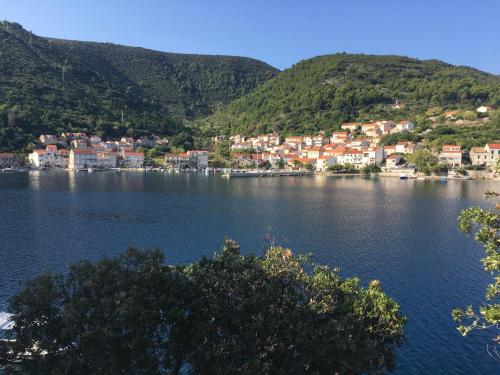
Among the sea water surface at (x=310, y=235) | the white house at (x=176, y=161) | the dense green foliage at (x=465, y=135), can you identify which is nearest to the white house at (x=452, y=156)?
the dense green foliage at (x=465, y=135)

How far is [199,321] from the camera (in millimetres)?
10930

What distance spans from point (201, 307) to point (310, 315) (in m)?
2.95

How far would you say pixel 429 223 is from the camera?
38.6m

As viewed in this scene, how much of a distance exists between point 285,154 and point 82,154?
54.3 metres

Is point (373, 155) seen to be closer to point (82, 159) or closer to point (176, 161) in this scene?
point (176, 161)

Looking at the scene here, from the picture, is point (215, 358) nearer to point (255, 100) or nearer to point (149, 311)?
point (149, 311)

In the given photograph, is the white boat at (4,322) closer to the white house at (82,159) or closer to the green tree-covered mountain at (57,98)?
the white house at (82,159)

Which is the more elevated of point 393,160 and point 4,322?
point 393,160

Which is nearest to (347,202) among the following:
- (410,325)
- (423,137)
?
(410,325)

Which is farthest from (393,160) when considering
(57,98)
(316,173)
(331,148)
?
(57,98)

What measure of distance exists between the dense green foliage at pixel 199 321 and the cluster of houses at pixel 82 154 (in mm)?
103332

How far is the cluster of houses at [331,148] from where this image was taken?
105 meters

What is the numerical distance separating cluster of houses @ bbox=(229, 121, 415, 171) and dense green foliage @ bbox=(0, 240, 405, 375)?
92.4m

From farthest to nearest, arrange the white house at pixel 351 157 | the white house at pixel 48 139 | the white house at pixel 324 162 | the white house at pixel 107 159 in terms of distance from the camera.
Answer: the white house at pixel 107 159 < the white house at pixel 324 162 < the white house at pixel 48 139 < the white house at pixel 351 157
